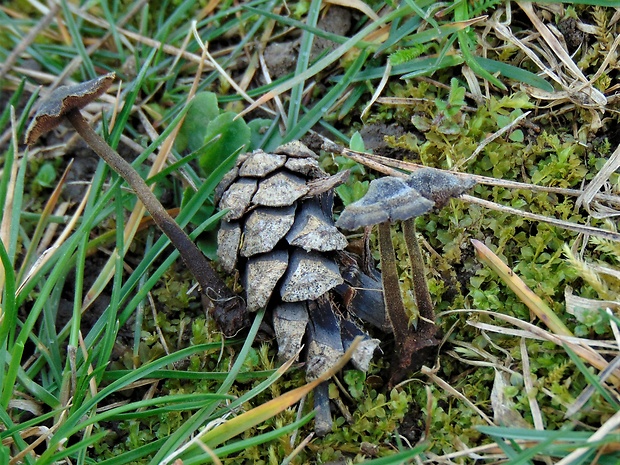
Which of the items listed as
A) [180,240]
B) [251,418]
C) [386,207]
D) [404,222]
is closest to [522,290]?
[404,222]

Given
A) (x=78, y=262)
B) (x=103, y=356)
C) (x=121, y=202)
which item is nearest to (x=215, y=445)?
(x=103, y=356)

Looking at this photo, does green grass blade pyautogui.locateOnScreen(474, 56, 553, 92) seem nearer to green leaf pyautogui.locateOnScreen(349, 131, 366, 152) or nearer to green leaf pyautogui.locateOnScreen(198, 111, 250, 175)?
green leaf pyautogui.locateOnScreen(349, 131, 366, 152)

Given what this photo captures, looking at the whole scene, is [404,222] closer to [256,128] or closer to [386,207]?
[386,207]

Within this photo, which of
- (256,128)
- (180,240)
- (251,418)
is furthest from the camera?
(256,128)

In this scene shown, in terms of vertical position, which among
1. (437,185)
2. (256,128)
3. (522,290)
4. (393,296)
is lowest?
(522,290)

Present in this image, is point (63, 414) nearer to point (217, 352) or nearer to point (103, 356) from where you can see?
point (103, 356)

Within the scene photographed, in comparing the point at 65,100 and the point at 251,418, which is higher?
the point at 65,100

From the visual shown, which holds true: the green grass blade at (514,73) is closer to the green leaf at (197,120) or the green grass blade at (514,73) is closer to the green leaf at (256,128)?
the green leaf at (256,128)
